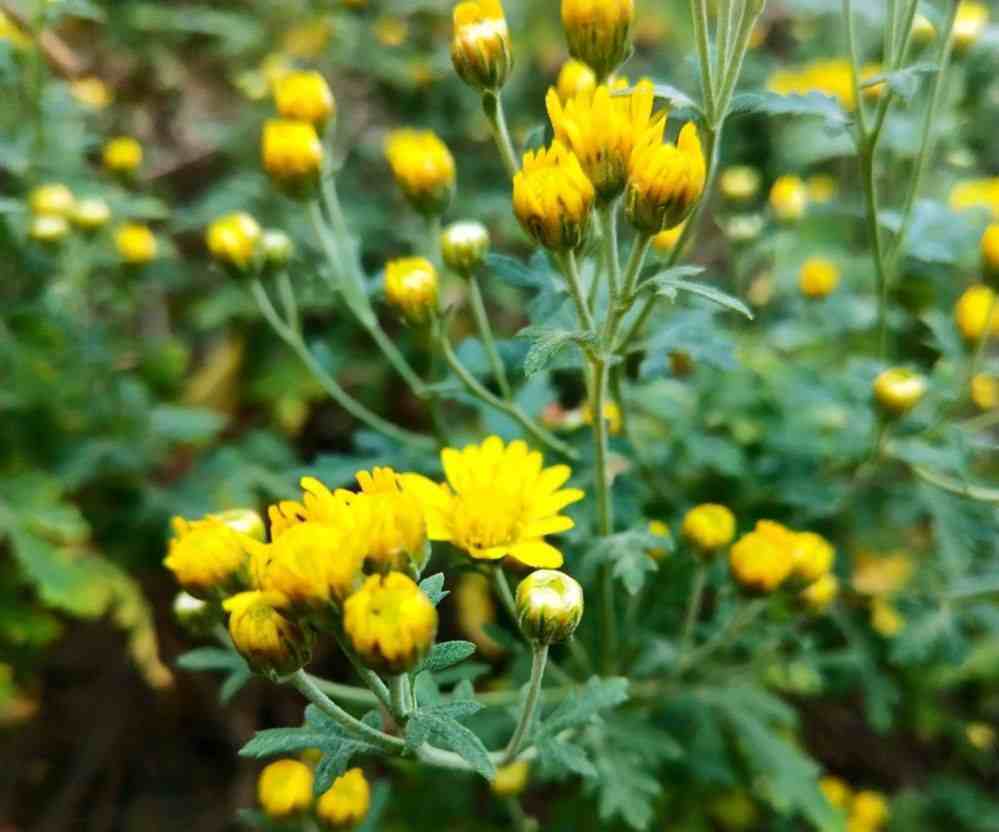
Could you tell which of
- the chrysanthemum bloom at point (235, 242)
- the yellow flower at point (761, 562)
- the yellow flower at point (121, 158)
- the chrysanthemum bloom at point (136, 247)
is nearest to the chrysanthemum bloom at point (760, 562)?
the yellow flower at point (761, 562)

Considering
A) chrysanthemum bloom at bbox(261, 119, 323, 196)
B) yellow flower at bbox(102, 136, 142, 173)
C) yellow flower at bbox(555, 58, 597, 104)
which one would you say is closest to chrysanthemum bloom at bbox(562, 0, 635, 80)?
yellow flower at bbox(555, 58, 597, 104)

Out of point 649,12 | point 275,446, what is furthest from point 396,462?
point 649,12

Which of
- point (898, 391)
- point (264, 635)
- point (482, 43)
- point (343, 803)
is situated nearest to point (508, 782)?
point (343, 803)

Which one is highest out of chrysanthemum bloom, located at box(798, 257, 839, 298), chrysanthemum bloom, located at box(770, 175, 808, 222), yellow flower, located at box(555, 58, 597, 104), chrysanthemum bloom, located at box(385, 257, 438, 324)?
yellow flower, located at box(555, 58, 597, 104)

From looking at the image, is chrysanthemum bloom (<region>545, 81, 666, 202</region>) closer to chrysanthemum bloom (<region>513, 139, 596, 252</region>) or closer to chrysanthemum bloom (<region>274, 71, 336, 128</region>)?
chrysanthemum bloom (<region>513, 139, 596, 252</region>)

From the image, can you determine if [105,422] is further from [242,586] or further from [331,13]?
[331,13]

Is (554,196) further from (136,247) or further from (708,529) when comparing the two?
(136,247)

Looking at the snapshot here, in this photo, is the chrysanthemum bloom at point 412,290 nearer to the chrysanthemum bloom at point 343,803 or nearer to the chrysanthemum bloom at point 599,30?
the chrysanthemum bloom at point 599,30
